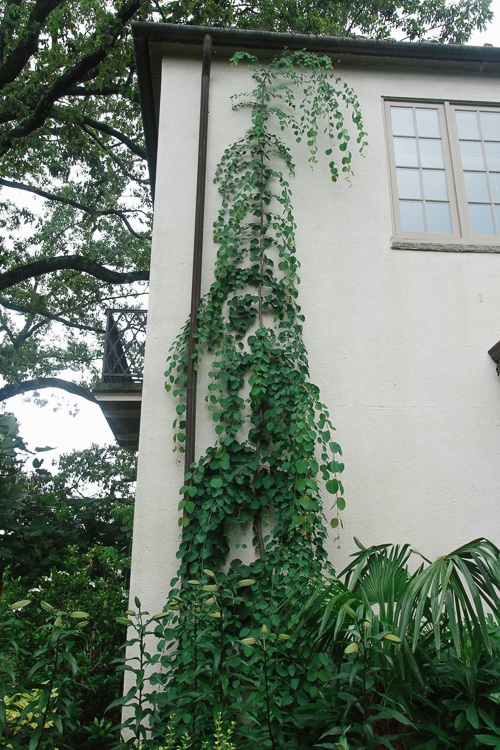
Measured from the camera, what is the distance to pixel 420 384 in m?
5.32

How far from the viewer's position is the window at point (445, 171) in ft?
19.5

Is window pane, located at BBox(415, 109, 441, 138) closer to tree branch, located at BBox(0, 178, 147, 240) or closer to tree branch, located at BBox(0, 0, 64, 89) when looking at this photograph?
tree branch, located at BBox(0, 0, 64, 89)

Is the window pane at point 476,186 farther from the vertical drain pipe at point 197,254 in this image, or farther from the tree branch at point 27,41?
the tree branch at point 27,41

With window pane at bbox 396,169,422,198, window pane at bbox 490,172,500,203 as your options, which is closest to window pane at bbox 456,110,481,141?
window pane at bbox 490,172,500,203

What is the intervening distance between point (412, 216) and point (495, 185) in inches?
38.6

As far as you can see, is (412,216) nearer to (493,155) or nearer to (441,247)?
(441,247)

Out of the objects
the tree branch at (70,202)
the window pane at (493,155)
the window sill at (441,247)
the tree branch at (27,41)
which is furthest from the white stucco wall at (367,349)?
the tree branch at (70,202)

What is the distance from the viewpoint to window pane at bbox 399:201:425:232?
5941mm

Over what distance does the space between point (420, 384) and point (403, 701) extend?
2841 millimetres

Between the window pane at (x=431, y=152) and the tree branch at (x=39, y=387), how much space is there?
1017 cm

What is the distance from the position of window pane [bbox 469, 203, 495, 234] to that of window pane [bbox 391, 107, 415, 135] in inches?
41.1

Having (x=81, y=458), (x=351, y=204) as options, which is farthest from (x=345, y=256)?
(x=81, y=458)

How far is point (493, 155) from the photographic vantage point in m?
6.27

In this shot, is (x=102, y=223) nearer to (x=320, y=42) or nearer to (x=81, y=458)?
(x=81, y=458)
